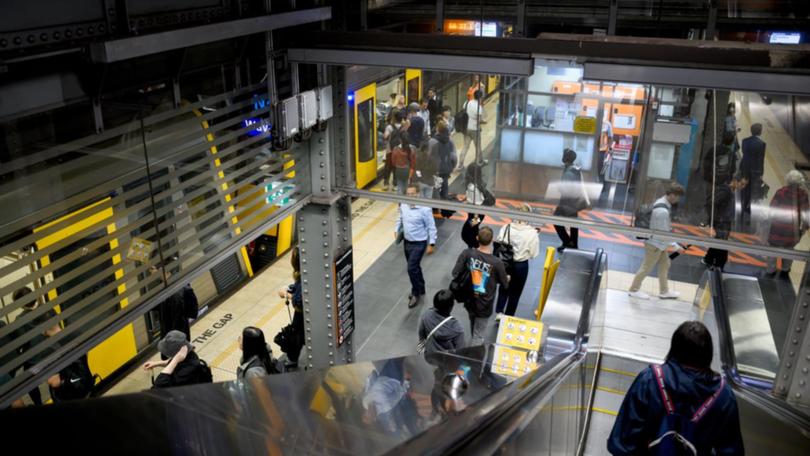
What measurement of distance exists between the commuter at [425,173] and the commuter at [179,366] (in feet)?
8.07

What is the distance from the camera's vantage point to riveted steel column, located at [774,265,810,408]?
16.0 feet

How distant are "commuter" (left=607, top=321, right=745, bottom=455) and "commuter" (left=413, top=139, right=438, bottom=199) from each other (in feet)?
9.12

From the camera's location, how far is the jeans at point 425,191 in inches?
231

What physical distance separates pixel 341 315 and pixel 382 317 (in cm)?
265

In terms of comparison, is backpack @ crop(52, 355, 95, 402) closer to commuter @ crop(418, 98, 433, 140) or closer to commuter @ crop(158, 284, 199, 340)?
commuter @ crop(158, 284, 199, 340)

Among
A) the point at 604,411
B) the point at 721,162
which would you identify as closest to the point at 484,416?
the point at 721,162

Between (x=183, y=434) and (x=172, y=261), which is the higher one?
(x=183, y=434)

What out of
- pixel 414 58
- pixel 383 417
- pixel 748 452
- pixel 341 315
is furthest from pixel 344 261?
pixel 383 417

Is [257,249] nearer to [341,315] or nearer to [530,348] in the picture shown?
[341,315]

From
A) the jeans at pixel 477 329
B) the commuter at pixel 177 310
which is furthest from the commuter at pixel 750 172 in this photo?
the commuter at pixel 177 310

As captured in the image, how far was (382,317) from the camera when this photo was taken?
29.9ft

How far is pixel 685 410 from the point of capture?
3438 millimetres

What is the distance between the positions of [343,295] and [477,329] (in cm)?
217

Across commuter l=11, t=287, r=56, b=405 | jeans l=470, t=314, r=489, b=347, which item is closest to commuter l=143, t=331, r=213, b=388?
commuter l=11, t=287, r=56, b=405
